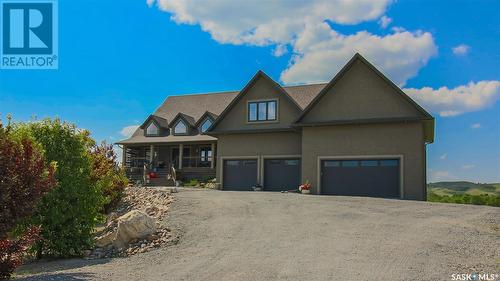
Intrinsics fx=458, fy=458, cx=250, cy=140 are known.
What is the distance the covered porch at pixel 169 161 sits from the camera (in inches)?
1400

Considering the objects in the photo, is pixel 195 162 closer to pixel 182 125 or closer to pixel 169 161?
pixel 169 161

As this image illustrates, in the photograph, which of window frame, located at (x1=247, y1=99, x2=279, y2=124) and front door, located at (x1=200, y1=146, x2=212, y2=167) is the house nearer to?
window frame, located at (x1=247, y1=99, x2=279, y2=124)

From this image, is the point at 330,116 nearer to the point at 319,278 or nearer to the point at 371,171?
the point at 371,171

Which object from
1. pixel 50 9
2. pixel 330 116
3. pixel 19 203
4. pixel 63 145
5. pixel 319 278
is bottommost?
pixel 319 278

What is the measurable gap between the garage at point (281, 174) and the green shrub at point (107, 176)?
31.1 ft

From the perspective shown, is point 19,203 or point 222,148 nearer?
point 19,203

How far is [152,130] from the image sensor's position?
38.8m

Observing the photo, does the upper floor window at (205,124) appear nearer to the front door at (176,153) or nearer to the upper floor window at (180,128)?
the upper floor window at (180,128)

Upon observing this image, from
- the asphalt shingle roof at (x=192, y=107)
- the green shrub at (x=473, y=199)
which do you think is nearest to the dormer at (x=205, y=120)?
the asphalt shingle roof at (x=192, y=107)

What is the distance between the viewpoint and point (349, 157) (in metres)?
24.8

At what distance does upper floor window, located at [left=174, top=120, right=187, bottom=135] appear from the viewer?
37344 millimetres

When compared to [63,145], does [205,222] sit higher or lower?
lower

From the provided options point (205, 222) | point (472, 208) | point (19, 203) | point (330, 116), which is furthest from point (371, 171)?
point (19, 203)

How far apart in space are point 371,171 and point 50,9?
17371 millimetres
